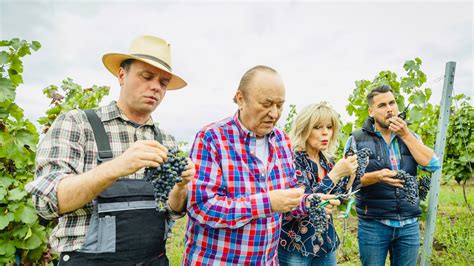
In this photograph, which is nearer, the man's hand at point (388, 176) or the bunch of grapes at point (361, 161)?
the bunch of grapes at point (361, 161)

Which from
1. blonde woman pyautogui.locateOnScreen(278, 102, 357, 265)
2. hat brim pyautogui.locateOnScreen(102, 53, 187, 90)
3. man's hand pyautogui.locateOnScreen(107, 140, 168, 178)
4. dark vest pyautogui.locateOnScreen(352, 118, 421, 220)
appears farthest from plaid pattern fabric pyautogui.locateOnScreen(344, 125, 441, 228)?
man's hand pyautogui.locateOnScreen(107, 140, 168, 178)

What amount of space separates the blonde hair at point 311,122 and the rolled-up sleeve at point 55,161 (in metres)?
1.67

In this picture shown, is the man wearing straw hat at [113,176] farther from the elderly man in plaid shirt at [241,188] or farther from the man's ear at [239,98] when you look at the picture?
the man's ear at [239,98]

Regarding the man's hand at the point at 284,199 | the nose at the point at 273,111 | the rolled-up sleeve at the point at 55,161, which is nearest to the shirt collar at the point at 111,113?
the rolled-up sleeve at the point at 55,161

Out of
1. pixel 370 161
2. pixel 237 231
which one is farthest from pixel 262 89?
pixel 370 161

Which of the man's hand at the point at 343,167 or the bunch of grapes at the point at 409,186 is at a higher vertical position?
the man's hand at the point at 343,167

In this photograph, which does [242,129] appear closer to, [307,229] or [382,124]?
[307,229]

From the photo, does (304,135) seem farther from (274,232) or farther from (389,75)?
(389,75)

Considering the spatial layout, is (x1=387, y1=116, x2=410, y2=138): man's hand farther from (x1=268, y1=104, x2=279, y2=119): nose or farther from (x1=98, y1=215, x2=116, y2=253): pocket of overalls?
(x1=98, y1=215, x2=116, y2=253): pocket of overalls

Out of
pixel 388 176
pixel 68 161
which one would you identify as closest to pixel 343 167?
pixel 388 176

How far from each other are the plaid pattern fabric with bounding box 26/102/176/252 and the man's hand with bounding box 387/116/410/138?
234cm

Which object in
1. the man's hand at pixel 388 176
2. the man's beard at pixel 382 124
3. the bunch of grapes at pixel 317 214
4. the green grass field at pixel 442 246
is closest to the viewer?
the bunch of grapes at pixel 317 214

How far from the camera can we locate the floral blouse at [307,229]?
8.42 ft

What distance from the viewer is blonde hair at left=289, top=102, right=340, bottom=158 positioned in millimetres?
2820
